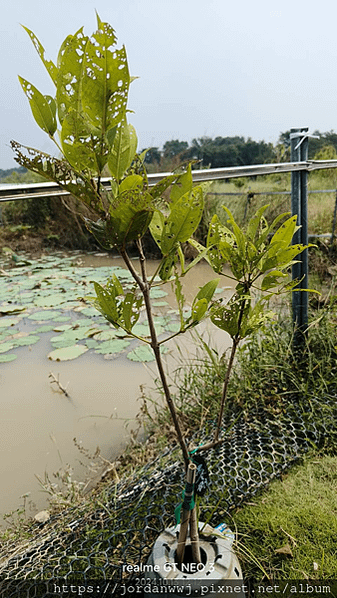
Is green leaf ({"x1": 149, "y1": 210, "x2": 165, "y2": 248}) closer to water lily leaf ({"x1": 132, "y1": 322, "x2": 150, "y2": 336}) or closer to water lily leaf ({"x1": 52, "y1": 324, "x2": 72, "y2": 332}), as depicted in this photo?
water lily leaf ({"x1": 132, "y1": 322, "x2": 150, "y2": 336})

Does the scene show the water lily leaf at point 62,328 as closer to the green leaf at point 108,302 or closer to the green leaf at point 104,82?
the green leaf at point 108,302

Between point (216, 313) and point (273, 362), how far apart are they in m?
0.95

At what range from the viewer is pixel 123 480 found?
1.39 m

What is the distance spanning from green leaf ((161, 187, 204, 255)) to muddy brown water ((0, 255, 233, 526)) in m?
1.15

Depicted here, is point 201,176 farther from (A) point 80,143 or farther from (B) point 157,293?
(B) point 157,293

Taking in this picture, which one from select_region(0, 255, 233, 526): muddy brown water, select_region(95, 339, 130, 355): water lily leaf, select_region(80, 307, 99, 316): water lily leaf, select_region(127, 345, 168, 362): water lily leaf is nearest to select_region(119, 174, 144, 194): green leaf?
select_region(0, 255, 233, 526): muddy brown water

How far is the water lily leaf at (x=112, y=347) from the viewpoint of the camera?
2935 mm

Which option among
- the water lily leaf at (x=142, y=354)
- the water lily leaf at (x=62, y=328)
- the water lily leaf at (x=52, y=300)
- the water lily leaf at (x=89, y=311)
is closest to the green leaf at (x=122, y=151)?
the water lily leaf at (x=142, y=354)

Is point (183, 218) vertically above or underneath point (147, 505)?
above

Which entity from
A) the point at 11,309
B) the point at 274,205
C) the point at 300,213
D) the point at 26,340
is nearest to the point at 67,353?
the point at 26,340

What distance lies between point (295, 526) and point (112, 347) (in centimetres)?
203

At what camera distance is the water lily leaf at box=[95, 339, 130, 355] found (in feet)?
9.63

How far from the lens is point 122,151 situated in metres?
0.61

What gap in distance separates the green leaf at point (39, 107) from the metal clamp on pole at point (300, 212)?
1.33m
